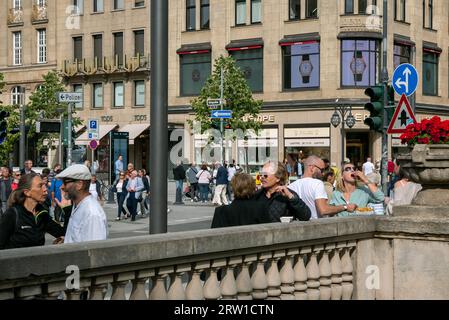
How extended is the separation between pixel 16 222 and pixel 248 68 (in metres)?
42.1

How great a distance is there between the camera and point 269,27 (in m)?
47.0

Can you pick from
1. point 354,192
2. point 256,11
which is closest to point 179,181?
point 256,11

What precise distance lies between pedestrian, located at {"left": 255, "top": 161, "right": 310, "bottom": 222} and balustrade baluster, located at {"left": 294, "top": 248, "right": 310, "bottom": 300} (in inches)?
36.3

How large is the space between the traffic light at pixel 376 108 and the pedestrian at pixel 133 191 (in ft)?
40.7

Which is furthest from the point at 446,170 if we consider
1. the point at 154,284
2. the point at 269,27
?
the point at 269,27

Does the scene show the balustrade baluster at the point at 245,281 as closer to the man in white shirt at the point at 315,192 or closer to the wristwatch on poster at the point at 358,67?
Answer: the man in white shirt at the point at 315,192

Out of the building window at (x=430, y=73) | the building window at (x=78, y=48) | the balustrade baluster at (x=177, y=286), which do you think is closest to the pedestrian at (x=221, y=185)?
the building window at (x=430, y=73)

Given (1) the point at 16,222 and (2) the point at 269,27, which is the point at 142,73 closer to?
(2) the point at 269,27

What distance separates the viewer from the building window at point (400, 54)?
1812 inches

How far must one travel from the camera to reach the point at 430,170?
20.9 ft

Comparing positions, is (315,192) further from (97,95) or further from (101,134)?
(97,95)

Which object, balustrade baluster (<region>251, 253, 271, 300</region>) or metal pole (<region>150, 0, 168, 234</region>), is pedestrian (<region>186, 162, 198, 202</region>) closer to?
metal pole (<region>150, 0, 168, 234</region>)

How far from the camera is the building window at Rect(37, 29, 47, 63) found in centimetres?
5675

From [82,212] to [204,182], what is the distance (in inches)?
1040
